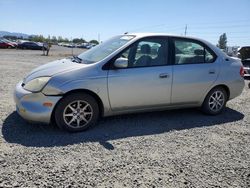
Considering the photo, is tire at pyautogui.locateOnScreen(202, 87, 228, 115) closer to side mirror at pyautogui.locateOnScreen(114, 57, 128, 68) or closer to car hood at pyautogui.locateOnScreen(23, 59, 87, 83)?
side mirror at pyautogui.locateOnScreen(114, 57, 128, 68)

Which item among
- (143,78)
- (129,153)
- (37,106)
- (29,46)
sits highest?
(29,46)

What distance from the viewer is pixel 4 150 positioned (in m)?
3.70

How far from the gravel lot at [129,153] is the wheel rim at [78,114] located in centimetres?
20

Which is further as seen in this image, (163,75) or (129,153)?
(163,75)

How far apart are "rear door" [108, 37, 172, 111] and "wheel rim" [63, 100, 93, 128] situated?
433 millimetres

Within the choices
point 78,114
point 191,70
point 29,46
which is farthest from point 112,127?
point 29,46

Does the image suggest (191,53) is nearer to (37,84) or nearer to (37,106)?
(37,84)

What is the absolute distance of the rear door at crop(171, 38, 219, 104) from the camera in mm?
5188

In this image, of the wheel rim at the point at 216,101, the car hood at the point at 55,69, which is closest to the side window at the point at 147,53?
the car hood at the point at 55,69

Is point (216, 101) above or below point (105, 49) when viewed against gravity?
below

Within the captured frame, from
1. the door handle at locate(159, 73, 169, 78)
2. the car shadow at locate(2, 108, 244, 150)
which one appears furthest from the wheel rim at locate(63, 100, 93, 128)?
the door handle at locate(159, 73, 169, 78)

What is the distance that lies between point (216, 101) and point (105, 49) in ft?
8.62

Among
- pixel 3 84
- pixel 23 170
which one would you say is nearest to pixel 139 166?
pixel 23 170

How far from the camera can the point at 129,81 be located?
469 centimetres
